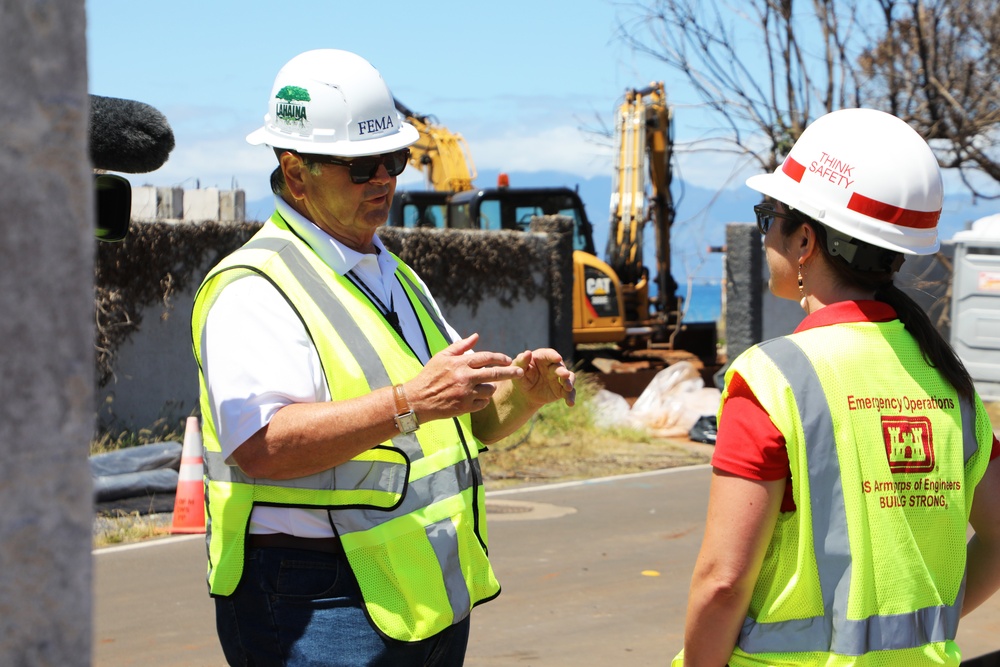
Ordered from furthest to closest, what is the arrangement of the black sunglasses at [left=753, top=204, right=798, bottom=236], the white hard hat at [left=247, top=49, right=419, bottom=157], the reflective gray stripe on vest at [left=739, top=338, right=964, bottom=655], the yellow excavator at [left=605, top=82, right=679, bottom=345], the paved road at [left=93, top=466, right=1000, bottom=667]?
the yellow excavator at [left=605, top=82, right=679, bottom=345] < the paved road at [left=93, top=466, right=1000, bottom=667] < the white hard hat at [left=247, top=49, right=419, bottom=157] < the black sunglasses at [left=753, top=204, right=798, bottom=236] < the reflective gray stripe on vest at [left=739, top=338, right=964, bottom=655]

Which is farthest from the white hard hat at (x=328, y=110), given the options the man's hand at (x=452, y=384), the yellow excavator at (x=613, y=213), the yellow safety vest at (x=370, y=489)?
the yellow excavator at (x=613, y=213)

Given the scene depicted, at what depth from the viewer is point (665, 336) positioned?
19141mm

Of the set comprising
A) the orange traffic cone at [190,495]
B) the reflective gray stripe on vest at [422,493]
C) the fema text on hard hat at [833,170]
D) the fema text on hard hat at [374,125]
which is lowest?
the orange traffic cone at [190,495]

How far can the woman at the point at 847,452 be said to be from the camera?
1.99m

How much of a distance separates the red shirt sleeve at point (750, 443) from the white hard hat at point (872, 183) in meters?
0.38

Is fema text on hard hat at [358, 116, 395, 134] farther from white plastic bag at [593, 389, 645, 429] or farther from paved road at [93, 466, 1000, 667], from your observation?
white plastic bag at [593, 389, 645, 429]

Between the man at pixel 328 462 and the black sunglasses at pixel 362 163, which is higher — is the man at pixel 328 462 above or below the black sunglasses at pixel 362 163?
below

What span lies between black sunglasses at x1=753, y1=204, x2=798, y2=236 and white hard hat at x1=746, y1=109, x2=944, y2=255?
0.04m

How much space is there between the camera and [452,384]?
2.44 m

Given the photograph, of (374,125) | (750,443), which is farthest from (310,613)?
(374,125)

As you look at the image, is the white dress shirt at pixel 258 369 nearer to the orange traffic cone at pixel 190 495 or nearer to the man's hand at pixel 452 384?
the man's hand at pixel 452 384

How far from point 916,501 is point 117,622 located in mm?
4646

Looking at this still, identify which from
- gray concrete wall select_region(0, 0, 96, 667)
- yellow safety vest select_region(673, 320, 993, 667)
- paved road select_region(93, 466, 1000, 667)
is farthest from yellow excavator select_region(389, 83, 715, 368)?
gray concrete wall select_region(0, 0, 96, 667)

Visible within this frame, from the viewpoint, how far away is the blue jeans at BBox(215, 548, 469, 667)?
2.43m
